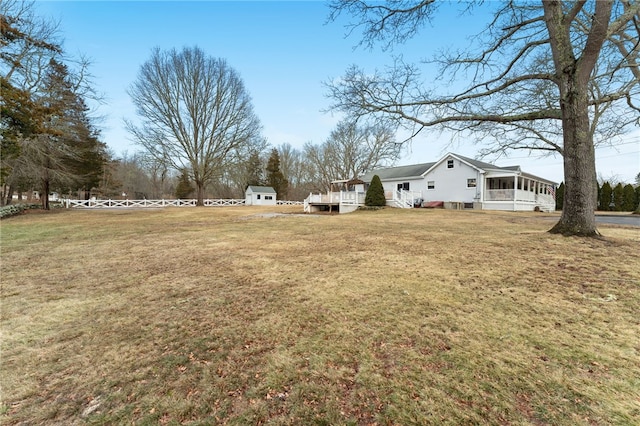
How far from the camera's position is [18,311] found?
3.18 metres

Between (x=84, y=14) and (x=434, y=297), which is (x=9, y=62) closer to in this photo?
(x=84, y=14)

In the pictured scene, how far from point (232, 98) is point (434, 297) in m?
30.2

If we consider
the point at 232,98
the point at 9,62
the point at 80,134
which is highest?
the point at 232,98

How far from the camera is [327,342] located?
8.11ft

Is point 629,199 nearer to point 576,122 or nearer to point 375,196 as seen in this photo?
point 375,196

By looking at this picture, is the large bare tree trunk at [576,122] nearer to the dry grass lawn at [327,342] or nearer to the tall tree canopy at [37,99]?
the dry grass lawn at [327,342]

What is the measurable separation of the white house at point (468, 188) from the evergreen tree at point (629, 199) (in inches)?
224

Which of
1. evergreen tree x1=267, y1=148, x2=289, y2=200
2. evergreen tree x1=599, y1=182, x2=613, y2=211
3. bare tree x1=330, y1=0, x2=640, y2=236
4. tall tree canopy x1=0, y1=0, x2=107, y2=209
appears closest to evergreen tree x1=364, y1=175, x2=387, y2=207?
bare tree x1=330, y1=0, x2=640, y2=236

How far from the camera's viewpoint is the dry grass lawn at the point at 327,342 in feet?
5.70

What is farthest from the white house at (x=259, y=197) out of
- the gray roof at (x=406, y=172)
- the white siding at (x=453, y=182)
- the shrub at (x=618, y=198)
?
the shrub at (x=618, y=198)

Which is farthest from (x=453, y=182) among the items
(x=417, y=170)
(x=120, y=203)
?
(x=120, y=203)

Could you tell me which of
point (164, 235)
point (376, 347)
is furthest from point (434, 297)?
point (164, 235)

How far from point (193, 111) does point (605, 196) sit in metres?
40.1

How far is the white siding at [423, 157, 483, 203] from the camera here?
74.8 ft
